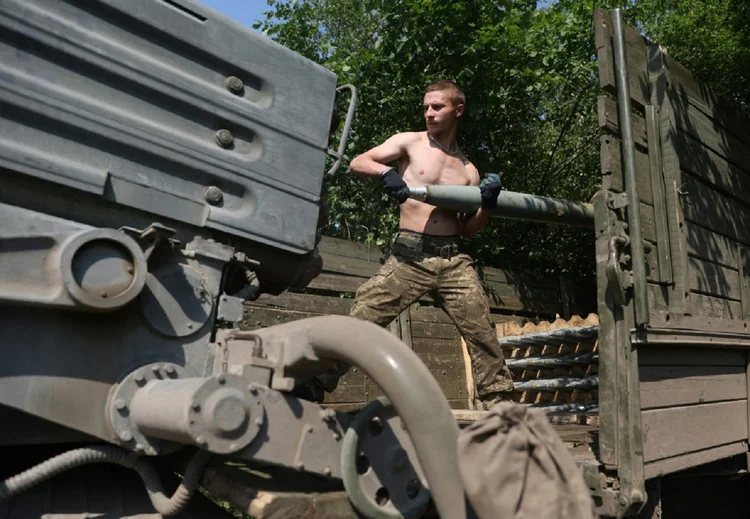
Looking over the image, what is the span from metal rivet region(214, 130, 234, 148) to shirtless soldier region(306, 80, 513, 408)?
1.21 metres

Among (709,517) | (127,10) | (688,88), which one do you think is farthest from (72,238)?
(709,517)

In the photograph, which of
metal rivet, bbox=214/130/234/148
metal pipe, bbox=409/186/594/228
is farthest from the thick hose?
metal pipe, bbox=409/186/594/228

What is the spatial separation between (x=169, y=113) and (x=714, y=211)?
3.30m

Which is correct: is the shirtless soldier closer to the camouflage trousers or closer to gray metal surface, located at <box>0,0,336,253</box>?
the camouflage trousers

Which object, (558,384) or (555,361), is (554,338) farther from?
(558,384)

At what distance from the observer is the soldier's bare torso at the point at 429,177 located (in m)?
3.68

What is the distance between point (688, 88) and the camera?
4094mm

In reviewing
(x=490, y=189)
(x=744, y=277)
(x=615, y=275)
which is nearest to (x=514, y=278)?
(x=744, y=277)

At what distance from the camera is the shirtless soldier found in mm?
3441

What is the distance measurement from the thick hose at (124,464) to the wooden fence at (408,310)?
201 cm

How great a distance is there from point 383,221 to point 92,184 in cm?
652

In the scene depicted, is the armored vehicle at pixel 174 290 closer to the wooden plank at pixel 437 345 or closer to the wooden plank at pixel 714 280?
the wooden plank at pixel 714 280

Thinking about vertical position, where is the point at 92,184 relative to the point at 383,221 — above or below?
below

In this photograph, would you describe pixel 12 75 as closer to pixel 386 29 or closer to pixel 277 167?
pixel 277 167
